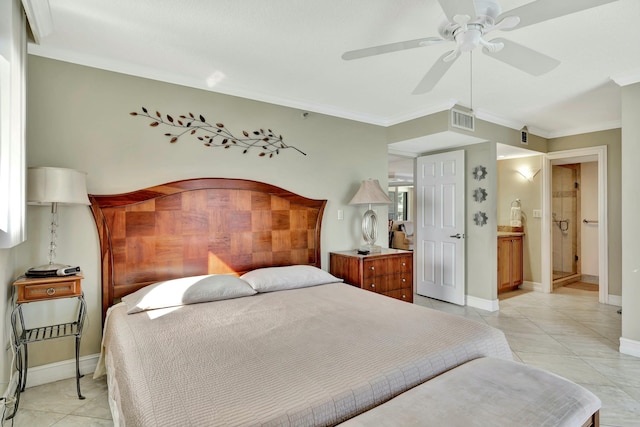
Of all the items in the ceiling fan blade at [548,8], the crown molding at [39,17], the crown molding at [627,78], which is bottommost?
the ceiling fan blade at [548,8]

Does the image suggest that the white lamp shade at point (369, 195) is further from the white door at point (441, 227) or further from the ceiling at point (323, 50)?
the white door at point (441, 227)

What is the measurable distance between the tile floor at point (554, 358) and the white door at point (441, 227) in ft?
0.84

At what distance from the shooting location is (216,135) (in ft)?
10.0

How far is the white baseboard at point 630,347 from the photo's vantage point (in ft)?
9.28

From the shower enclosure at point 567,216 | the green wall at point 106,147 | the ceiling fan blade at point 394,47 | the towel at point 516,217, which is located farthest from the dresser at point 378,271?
the shower enclosure at point 567,216

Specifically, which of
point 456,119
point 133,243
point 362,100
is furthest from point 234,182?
point 456,119

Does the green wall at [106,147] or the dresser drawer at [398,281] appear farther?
the dresser drawer at [398,281]

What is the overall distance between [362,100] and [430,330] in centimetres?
245

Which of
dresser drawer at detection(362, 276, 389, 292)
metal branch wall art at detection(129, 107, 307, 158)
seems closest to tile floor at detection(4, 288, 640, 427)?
dresser drawer at detection(362, 276, 389, 292)

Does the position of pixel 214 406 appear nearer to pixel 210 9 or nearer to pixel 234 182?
pixel 210 9

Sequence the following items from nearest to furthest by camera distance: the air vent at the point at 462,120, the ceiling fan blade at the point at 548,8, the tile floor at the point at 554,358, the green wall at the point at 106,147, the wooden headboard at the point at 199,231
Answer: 1. the ceiling fan blade at the point at 548,8
2. the tile floor at the point at 554,358
3. the green wall at the point at 106,147
4. the wooden headboard at the point at 199,231
5. the air vent at the point at 462,120

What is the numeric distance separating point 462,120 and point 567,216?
3939 millimetres

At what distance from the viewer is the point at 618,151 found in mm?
4273

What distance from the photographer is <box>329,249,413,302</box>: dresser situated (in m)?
3.36
